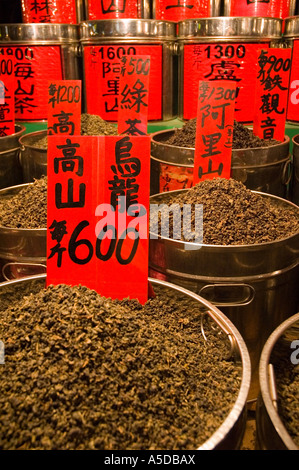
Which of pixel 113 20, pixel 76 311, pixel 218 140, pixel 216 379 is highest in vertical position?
pixel 113 20

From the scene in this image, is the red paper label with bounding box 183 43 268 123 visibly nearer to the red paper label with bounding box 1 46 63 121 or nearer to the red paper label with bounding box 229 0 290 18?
the red paper label with bounding box 229 0 290 18

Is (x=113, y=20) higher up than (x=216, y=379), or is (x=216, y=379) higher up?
(x=113, y=20)

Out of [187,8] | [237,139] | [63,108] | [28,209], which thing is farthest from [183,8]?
[28,209]

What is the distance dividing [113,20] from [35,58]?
1.97ft

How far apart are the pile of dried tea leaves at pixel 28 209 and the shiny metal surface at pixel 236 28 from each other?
1463mm

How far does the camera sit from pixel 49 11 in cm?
309

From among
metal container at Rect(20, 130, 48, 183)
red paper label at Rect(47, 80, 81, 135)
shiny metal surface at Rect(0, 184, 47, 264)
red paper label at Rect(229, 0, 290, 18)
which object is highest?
red paper label at Rect(229, 0, 290, 18)

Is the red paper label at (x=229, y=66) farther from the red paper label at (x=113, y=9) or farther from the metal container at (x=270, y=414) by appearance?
the metal container at (x=270, y=414)

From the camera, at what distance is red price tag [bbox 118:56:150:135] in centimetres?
224

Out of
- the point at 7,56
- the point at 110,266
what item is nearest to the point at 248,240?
the point at 110,266

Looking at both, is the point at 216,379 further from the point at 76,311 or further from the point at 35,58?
the point at 35,58

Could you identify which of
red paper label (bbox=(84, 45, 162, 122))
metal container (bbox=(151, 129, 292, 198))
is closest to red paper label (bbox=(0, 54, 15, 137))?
red paper label (bbox=(84, 45, 162, 122))

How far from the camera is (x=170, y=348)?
111 centimetres

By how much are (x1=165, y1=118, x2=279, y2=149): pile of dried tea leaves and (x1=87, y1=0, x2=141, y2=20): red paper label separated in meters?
1.11
